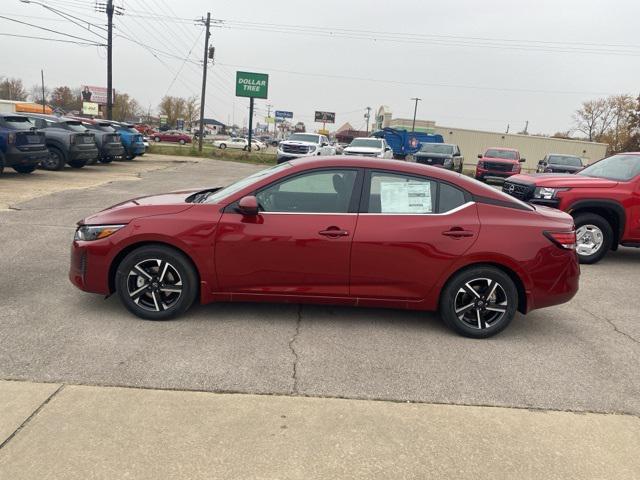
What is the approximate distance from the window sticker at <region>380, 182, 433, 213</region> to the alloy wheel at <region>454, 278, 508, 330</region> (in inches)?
30.9

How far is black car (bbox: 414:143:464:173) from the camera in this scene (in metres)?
22.5

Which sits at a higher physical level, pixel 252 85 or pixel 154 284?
pixel 252 85

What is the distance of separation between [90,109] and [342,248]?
82102 millimetres

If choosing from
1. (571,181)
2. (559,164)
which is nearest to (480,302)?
(571,181)

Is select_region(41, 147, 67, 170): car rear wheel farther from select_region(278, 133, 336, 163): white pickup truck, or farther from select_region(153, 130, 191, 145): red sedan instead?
select_region(153, 130, 191, 145): red sedan

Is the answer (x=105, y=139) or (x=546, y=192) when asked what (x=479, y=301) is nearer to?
(x=546, y=192)

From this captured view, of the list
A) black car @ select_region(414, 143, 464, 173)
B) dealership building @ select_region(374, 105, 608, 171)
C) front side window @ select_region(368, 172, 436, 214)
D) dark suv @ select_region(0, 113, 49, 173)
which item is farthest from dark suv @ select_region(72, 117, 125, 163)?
dealership building @ select_region(374, 105, 608, 171)

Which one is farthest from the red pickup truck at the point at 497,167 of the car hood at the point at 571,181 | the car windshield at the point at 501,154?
the car hood at the point at 571,181

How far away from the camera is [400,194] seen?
444 centimetres

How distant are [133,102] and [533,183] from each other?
379ft

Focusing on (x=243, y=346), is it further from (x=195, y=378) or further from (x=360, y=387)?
(x=360, y=387)

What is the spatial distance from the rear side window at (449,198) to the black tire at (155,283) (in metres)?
2.26

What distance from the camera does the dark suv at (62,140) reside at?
1491 cm

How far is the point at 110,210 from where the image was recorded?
15.0ft
